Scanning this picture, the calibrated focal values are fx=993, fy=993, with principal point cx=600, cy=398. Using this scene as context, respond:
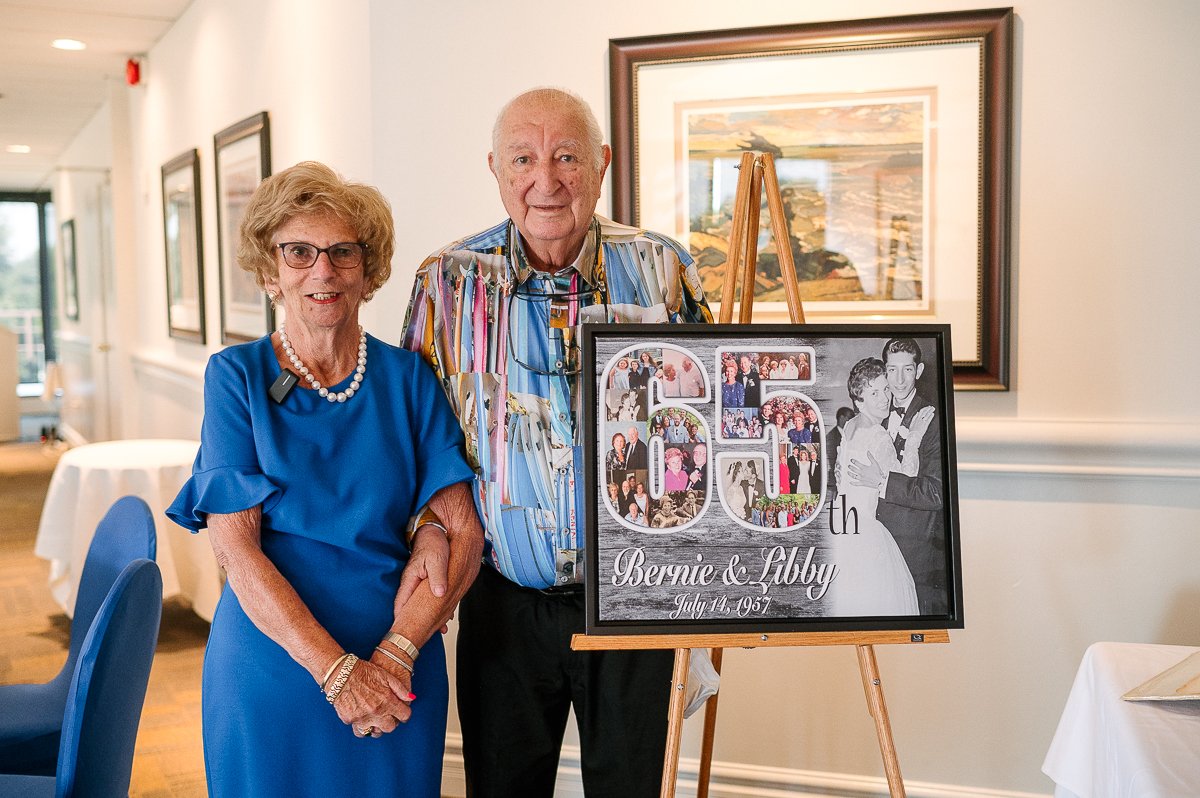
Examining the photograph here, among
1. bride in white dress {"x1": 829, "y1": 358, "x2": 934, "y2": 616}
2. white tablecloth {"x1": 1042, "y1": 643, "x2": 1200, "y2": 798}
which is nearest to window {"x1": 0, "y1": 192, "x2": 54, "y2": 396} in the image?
bride in white dress {"x1": 829, "y1": 358, "x2": 934, "y2": 616}

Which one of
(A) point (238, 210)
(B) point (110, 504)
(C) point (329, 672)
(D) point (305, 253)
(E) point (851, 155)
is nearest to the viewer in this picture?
(C) point (329, 672)

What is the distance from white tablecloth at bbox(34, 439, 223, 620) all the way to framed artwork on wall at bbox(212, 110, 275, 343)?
0.64 meters

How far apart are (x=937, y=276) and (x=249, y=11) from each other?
10.5 feet

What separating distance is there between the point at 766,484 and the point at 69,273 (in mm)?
11208

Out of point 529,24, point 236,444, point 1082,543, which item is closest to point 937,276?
point 1082,543

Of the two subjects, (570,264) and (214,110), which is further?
(214,110)

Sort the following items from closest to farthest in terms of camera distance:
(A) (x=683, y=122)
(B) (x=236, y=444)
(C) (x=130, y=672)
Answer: (B) (x=236, y=444) → (C) (x=130, y=672) → (A) (x=683, y=122)

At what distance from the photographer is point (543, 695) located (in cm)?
183

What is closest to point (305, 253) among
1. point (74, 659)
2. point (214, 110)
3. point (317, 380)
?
point (317, 380)

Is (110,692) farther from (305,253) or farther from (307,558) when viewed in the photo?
(305,253)

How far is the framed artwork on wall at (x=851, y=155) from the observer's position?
93.2 inches

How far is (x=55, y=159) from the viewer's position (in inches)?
436

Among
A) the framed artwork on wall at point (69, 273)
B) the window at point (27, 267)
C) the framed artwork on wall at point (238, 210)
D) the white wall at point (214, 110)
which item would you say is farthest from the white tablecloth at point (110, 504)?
the window at point (27, 267)

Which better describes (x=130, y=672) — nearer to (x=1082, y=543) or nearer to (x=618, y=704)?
(x=618, y=704)
